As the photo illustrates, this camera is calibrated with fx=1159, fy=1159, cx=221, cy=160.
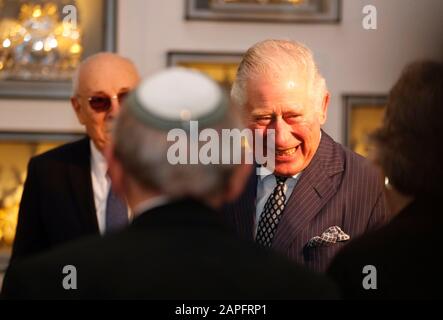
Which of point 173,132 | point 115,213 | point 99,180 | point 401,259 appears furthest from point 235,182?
point 99,180

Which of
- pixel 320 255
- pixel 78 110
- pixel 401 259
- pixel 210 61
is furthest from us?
pixel 210 61

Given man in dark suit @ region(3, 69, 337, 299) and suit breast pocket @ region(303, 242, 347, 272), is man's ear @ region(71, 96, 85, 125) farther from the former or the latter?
man in dark suit @ region(3, 69, 337, 299)

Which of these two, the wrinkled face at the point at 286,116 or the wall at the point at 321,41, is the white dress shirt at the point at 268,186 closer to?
the wrinkled face at the point at 286,116

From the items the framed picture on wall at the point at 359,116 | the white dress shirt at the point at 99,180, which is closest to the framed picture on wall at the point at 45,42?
the framed picture on wall at the point at 359,116

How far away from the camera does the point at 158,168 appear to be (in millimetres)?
1425

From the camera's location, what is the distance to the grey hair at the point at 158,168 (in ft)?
4.67

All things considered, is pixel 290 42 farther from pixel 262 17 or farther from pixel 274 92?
pixel 262 17

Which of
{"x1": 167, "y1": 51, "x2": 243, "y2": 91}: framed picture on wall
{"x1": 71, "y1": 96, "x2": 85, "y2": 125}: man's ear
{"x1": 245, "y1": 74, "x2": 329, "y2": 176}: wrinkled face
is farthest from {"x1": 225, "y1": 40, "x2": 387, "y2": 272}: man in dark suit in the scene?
{"x1": 167, "y1": 51, "x2": 243, "y2": 91}: framed picture on wall

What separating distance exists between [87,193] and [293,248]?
668 mm

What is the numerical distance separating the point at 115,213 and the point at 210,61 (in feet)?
4.25

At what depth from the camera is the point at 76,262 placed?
56.9 inches

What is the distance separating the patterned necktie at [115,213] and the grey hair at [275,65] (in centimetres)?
43

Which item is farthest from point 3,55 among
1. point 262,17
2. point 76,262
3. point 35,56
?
point 76,262

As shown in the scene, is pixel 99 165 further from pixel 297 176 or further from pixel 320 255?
pixel 320 255
